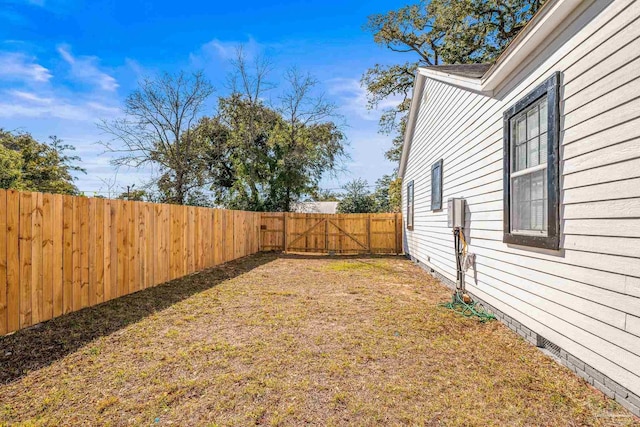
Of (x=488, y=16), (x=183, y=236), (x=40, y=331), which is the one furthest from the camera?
(x=488, y=16)

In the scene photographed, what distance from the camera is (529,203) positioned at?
3426 millimetres

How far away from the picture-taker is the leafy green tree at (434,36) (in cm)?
1349

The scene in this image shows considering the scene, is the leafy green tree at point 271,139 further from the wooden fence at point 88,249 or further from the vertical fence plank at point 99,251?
the vertical fence plank at point 99,251

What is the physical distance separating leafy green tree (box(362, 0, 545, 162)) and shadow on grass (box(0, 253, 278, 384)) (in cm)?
1443

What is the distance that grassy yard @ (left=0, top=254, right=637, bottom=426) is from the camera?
2031 mm

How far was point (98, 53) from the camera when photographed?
36.4 feet

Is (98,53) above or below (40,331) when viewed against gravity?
above

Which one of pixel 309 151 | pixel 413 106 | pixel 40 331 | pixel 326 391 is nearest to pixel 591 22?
pixel 326 391

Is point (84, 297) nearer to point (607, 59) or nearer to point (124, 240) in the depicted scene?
point (124, 240)

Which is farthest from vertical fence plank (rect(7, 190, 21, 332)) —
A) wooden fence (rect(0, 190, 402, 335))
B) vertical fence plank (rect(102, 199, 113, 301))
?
vertical fence plank (rect(102, 199, 113, 301))

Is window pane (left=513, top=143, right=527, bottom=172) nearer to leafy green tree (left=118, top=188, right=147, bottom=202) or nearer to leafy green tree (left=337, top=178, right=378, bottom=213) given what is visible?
leafy green tree (left=337, top=178, right=378, bottom=213)

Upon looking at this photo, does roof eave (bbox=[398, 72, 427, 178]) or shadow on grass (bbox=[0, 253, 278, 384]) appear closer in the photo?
shadow on grass (bbox=[0, 253, 278, 384])

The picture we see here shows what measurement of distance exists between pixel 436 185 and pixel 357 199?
13.2m

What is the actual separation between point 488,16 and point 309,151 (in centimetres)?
1060
